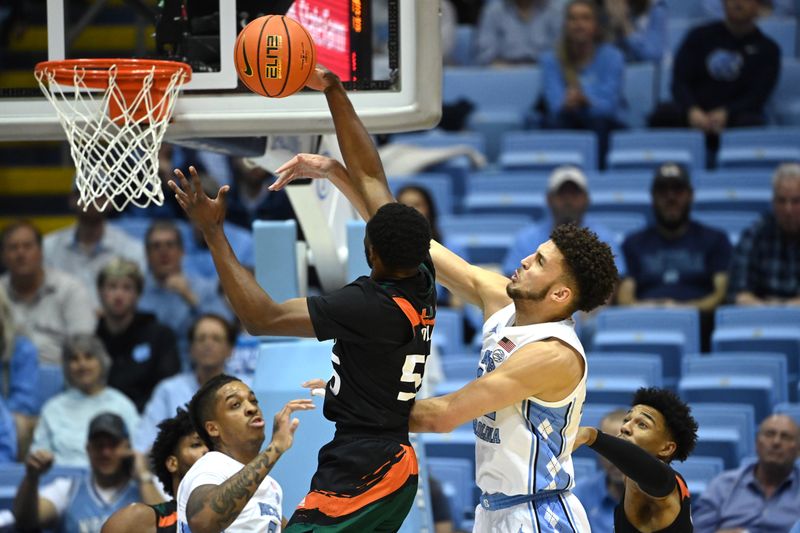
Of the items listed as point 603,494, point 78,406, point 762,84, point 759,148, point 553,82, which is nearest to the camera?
point 603,494

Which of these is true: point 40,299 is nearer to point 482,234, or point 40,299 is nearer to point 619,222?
point 482,234

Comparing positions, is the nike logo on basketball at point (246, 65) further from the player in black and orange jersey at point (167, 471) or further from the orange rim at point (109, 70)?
the player in black and orange jersey at point (167, 471)

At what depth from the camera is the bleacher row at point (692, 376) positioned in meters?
7.62

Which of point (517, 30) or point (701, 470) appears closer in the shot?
point (701, 470)

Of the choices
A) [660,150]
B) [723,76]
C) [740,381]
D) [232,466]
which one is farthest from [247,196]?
[232,466]

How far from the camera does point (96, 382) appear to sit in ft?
28.0

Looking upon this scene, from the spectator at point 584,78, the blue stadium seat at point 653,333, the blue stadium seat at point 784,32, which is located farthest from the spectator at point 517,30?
the blue stadium seat at point 653,333

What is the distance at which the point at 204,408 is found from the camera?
515 cm

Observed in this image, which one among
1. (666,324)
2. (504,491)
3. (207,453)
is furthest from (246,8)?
(666,324)

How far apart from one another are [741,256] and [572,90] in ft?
8.58

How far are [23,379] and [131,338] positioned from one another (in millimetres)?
746

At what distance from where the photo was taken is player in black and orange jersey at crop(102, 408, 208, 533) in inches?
208

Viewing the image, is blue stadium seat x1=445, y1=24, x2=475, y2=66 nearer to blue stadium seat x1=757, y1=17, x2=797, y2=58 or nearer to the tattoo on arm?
blue stadium seat x1=757, y1=17, x2=797, y2=58

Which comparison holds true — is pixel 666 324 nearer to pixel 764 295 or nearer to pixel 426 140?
pixel 764 295
